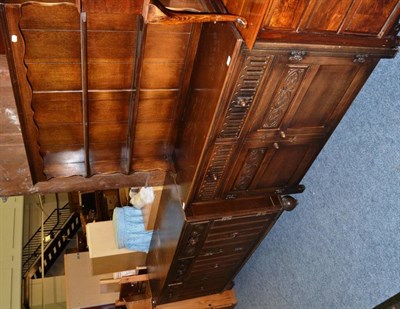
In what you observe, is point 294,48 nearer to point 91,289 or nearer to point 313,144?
point 313,144

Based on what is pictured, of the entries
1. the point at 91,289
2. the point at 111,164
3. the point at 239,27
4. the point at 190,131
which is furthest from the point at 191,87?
the point at 91,289

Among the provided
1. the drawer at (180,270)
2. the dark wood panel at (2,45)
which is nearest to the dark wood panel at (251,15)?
the dark wood panel at (2,45)

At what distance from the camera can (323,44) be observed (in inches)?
53.3

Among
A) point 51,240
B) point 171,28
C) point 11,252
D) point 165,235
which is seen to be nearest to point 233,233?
point 165,235

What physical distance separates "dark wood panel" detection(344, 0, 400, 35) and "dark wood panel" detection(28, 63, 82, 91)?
1152mm

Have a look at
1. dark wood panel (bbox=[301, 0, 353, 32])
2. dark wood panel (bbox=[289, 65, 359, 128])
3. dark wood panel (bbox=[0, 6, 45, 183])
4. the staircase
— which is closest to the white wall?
the staircase

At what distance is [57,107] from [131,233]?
5.19 ft

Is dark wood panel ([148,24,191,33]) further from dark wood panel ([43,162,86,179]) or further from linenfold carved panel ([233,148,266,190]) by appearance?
dark wood panel ([43,162,86,179])

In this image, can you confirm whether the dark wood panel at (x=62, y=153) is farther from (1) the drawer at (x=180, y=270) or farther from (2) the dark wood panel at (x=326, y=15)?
(2) the dark wood panel at (x=326, y=15)

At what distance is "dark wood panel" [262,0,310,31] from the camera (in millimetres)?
1195

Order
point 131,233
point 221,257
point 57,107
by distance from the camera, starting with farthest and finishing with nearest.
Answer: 1. point 131,233
2. point 221,257
3. point 57,107

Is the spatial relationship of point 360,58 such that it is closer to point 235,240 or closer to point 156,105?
point 156,105

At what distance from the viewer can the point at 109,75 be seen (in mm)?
1616

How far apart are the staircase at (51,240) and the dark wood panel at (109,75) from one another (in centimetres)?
393
